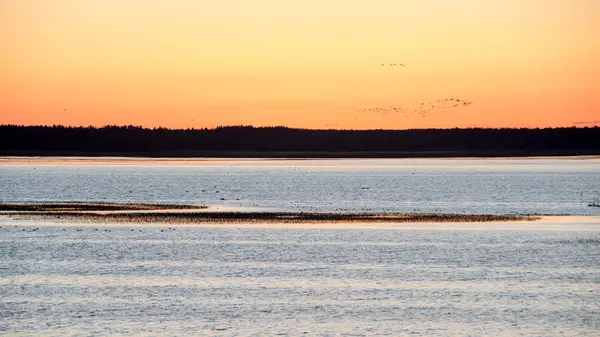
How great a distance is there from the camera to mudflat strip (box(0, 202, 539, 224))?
2089 inches

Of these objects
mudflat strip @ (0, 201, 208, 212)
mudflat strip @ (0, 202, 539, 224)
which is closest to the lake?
mudflat strip @ (0, 202, 539, 224)

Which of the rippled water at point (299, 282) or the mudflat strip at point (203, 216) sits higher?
the mudflat strip at point (203, 216)

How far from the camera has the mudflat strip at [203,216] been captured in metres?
53.1

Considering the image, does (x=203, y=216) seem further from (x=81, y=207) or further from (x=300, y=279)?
(x=300, y=279)

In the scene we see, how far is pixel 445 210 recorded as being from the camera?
6200 cm

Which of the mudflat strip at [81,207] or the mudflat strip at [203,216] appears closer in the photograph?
the mudflat strip at [203,216]

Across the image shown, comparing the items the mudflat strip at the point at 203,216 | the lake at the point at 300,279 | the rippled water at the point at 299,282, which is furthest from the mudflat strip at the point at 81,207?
the rippled water at the point at 299,282

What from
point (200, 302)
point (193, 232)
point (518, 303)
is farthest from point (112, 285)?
point (193, 232)

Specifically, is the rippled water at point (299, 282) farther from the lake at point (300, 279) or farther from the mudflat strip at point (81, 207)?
the mudflat strip at point (81, 207)

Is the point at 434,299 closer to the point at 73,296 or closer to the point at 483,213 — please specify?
the point at 73,296

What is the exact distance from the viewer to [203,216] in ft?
181

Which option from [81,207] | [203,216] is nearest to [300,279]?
[203,216]

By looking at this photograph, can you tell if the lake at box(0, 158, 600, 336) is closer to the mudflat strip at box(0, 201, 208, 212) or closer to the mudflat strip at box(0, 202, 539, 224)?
the mudflat strip at box(0, 202, 539, 224)

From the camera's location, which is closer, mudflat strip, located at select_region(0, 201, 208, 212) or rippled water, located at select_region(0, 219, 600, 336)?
rippled water, located at select_region(0, 219, 600, 336)
